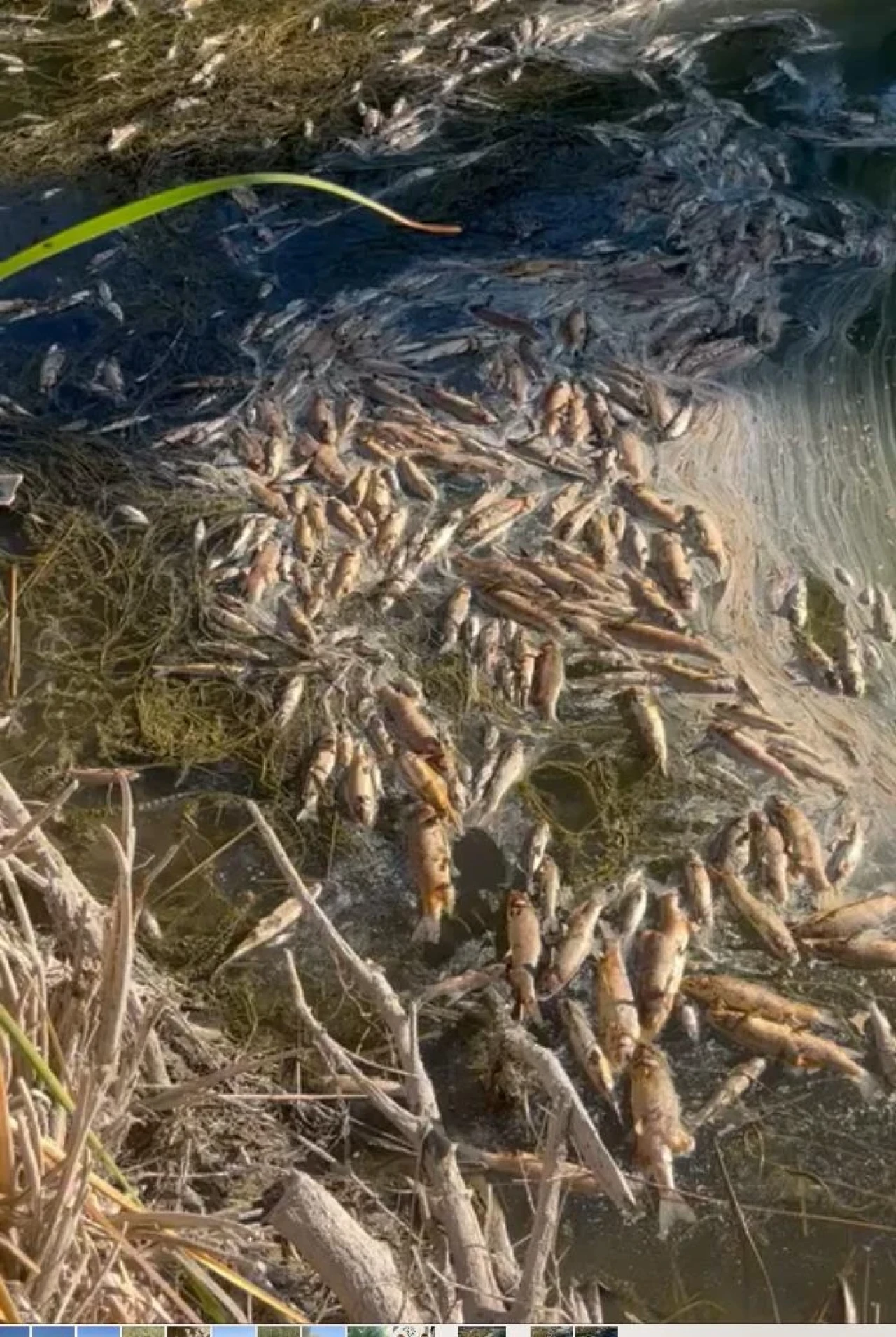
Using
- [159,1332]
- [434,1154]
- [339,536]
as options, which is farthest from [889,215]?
[159,1332]

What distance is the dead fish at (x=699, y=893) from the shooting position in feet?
12.9

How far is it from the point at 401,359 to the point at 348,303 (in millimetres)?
511

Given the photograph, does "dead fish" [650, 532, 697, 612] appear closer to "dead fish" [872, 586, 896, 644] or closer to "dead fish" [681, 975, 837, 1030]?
"dead fish" [872, 586, 896, 644]

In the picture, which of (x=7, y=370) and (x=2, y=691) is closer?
(x=2, y=691)

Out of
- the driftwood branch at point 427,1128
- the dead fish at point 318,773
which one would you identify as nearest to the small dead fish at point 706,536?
the dead fish at point 318,773

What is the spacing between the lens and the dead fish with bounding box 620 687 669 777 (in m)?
4.34

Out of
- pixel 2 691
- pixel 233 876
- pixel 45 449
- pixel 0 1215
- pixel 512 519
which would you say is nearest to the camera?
pixel 0 1215

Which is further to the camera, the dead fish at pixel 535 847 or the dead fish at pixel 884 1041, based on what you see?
the dead fish at pixel 535 847

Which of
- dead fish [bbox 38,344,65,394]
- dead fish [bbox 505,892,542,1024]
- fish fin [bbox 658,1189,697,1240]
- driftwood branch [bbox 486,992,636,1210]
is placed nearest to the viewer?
driftwood branch [bbox 486,992,636,1210]

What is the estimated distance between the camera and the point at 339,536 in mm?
5195

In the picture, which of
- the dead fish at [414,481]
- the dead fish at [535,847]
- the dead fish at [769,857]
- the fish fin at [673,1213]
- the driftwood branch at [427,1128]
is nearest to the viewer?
the driftwood branch at [427,1128]

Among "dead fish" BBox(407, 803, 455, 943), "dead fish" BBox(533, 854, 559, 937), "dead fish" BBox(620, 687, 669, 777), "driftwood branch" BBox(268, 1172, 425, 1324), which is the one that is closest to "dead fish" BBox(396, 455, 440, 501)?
"dead fish" BBox(620, 687, 669, 777)

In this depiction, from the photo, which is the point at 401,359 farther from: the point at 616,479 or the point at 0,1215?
the point at 0,1215

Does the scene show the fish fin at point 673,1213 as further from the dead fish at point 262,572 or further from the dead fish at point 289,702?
the dead fish at point 262,572
